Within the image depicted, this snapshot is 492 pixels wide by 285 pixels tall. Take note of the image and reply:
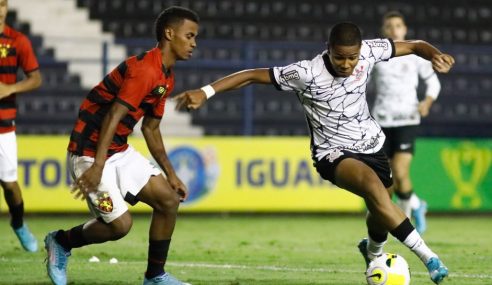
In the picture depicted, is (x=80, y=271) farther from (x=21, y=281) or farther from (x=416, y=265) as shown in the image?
(x=416, y=265)

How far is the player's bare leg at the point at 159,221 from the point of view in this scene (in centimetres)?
726

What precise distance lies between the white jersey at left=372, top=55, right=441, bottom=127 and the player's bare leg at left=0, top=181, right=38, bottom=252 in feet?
13.2

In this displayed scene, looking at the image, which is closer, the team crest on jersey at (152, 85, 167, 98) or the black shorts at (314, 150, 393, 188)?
the team crest on jersey at (152, 85, 167, 98)

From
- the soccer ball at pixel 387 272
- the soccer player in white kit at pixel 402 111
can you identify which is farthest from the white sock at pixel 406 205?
the soccer ball at pixel 387 272

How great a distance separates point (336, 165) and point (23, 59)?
354 centimetres

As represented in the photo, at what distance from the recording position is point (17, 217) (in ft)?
32.3

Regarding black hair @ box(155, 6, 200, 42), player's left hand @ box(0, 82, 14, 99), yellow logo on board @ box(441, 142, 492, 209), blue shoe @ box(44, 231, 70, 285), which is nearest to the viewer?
black hair @ box(155, 6, 200, 42)

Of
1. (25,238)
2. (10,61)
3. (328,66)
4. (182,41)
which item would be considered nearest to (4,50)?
(10,61)

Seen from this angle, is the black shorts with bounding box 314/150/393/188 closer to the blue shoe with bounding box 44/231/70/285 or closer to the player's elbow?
the blue shoe with bounding box 44/231/70/285

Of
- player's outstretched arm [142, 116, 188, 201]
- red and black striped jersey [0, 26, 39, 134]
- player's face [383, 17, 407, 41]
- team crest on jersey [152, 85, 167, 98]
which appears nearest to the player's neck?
team crest on jersey [152, 85, 167, 98]

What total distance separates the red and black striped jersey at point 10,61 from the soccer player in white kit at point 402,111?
384cm

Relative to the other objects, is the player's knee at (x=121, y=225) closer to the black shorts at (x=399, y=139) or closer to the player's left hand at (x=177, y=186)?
the player's left hand at (x=177, y=186)

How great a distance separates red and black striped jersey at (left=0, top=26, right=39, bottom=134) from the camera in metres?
→ 9.77

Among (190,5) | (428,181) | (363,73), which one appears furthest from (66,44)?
(363,73)
